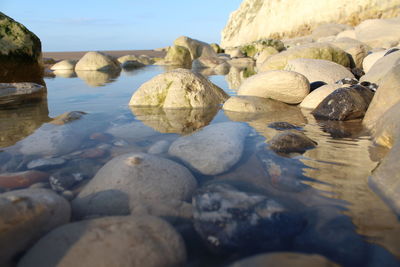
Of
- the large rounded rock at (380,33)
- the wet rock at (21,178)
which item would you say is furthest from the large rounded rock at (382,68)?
the large rounded rock at (380,33)

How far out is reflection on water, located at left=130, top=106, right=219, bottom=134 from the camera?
357cm

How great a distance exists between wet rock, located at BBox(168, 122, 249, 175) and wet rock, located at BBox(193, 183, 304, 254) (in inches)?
23.5

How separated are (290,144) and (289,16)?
122 ft

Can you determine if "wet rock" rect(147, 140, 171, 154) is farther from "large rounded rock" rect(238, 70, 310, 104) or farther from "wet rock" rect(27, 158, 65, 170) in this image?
"large rounded rock" rect(238, 70, 310, 104)

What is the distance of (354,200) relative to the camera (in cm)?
173

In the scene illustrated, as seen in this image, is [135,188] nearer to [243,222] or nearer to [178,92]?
[243,222]

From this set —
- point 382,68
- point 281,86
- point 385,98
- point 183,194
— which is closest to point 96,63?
point 281,86

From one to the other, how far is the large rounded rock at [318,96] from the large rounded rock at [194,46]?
17262 mm

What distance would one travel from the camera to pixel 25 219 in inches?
52.7

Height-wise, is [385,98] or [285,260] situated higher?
[385,98]

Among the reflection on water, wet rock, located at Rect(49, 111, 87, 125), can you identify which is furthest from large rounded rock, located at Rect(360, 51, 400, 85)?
wet rock, located at Rect(49, 111, 87, 125)

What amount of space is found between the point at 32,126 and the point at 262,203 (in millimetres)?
3232

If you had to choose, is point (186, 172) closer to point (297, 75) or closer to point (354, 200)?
point (354, 200)

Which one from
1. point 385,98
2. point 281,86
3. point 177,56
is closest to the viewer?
point 385,98
